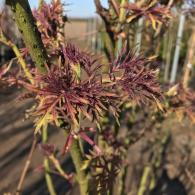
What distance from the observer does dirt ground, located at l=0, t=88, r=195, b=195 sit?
292 cm

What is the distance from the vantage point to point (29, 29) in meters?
0.67

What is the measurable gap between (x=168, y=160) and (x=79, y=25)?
57.5ft

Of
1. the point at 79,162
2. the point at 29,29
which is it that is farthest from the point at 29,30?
the point at 79,162

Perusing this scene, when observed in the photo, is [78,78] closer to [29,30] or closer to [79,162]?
[29,30]

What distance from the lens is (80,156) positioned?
0.91 m

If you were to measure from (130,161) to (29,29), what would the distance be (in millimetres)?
2772

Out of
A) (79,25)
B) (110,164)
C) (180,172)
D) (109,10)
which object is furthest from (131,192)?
(79,25)

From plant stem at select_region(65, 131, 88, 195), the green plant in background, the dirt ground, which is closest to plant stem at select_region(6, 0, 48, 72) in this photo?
the green plant in background

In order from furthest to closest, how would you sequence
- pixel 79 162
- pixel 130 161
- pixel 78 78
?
pixel 130 161 → pixel 79 162 → pixel 78 78

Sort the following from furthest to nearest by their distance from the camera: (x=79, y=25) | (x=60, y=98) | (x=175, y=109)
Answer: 1. (x=79, y=25)
2. (x=175, y=109)
3. (x=60, y=98)

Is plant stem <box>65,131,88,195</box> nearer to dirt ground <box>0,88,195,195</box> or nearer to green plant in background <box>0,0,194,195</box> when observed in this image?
green plant in background <box>0,0,194,195</box>

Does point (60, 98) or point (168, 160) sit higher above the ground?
point (60, 98)

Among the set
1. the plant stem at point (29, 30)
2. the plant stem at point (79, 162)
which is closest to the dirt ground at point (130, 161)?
the plant stem at point (79, 162)

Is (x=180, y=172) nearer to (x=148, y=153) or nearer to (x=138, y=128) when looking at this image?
(x=148, y=153)
